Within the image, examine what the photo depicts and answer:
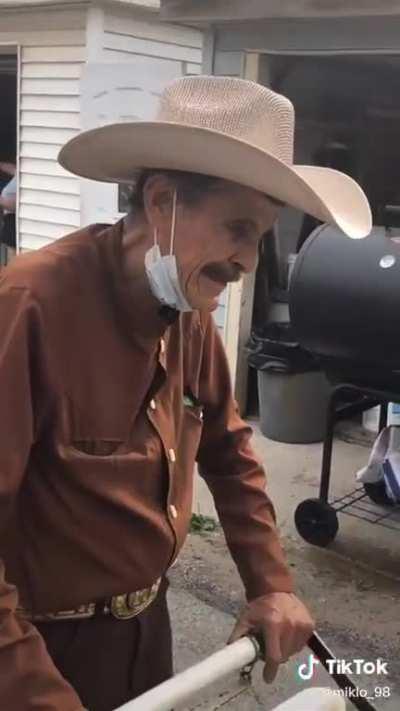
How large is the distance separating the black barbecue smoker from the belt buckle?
7.86ft

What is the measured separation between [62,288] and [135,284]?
16cm

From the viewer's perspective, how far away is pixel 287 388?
18.9ft

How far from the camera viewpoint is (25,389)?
1.36m

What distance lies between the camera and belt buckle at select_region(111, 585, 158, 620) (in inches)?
65.3

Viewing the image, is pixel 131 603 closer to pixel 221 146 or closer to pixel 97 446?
pixel 97 446

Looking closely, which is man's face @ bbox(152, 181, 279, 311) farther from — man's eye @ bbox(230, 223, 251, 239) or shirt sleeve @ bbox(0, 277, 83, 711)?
shirt sleeve @ bbox(0, 277, 83, 711)

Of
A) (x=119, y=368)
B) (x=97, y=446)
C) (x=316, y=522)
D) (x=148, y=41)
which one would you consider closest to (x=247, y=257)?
(x=119, y=368)

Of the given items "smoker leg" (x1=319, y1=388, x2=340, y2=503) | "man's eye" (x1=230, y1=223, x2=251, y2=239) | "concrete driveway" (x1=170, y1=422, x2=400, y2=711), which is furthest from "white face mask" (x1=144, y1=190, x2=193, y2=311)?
"smoker leg" (x1=319, y1=388, x2=340, y2=503)

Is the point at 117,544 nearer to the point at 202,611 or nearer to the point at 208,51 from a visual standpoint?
the point at 202,611

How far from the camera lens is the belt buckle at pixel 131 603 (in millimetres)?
1658

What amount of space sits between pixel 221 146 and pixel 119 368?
0.42 meters

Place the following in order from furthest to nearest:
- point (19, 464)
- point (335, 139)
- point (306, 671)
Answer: point (335, 139) < point (306, 671) < point (19, 464)

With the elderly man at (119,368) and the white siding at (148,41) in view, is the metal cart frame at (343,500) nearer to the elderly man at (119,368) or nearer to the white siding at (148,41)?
the elderly man at (119,368)

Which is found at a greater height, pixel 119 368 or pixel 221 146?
pixel 221 146
